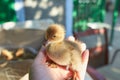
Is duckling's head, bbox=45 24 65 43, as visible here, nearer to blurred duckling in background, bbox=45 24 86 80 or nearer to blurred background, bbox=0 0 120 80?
blurred duckling in background, bbox=45 24 86 80

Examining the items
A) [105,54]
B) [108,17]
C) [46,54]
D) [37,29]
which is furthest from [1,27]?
[108,17]

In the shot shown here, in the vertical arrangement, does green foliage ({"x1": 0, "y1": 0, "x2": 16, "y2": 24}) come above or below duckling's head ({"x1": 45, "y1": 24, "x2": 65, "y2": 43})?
below

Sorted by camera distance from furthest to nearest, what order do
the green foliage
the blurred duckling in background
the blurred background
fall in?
the green foliage, the blurred background, the blurred duckling in background

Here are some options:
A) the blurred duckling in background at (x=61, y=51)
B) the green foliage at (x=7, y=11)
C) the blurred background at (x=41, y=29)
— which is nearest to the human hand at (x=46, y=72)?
the blurred duckling in background at (x=61, y=51)

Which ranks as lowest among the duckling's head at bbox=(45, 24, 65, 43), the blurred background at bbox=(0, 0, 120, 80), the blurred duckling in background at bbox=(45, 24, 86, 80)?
the blurred background at bbox=(0, 0, 120, 80)

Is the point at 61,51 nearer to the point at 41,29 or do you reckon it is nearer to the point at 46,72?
the point at 46,72

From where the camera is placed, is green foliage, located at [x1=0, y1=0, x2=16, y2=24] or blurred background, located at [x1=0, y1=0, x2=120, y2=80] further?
green foliage, located at [x1=0, y1=0, x2=16, y2=24]

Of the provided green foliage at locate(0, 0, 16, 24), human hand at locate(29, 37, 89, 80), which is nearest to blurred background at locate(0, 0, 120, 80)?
Result: green foliage at locate(0, 0, 16, 24)

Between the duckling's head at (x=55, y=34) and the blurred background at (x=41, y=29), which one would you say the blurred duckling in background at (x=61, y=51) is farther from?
the blurred background at (x=41, y=29)

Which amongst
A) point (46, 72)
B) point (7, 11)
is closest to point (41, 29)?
point (7, 11)

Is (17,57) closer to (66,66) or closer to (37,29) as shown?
(37,29)
